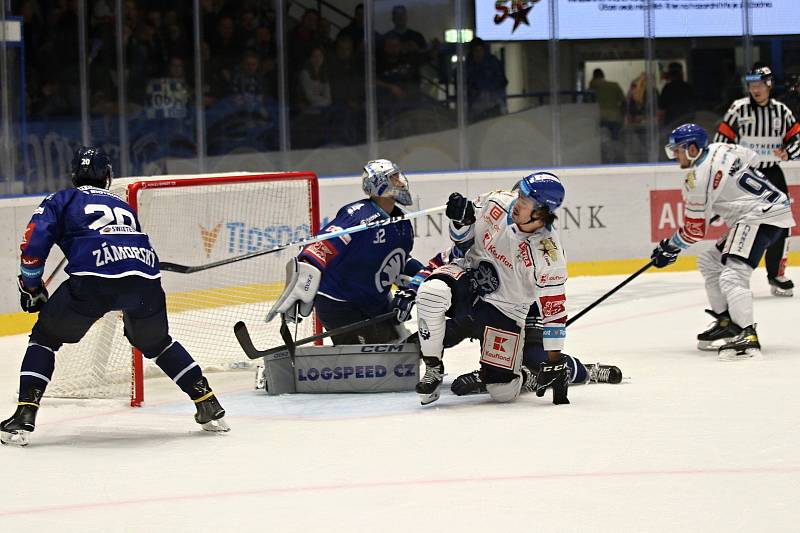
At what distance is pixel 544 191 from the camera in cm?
477

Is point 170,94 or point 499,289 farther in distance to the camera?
point 170,94

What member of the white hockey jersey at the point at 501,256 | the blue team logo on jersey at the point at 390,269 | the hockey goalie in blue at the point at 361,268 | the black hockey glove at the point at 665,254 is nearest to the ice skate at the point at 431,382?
the white hockey jersey at the point at 501,256

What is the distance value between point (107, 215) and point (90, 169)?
216 mm

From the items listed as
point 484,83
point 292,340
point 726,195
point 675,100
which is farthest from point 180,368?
point 675,100

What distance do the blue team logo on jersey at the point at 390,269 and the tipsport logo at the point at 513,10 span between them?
4.79 m

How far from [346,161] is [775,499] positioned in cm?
655

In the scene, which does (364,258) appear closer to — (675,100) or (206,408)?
(206,408)

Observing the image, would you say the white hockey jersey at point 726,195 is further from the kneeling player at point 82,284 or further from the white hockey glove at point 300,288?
the kneeling player at point 82,284

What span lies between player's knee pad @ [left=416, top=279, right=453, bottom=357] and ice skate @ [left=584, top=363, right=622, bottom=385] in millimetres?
803

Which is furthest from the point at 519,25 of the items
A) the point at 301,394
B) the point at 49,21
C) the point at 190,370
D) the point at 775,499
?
the point at 775,499

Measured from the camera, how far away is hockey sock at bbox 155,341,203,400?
459 cm

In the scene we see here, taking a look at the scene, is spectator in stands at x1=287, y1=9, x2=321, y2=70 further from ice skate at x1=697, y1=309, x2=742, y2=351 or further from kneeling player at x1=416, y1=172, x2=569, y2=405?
kneeling player at x1=416, y1=172, x2=569, y2=405

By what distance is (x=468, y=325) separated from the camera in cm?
521

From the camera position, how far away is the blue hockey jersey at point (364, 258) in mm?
5562
